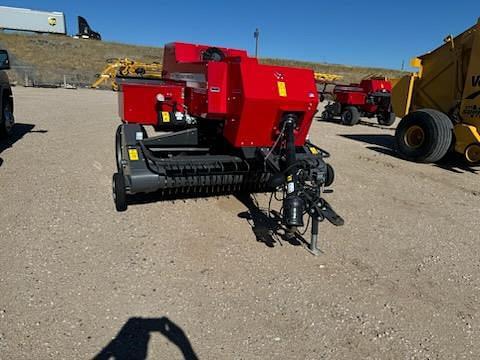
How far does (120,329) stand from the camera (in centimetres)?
265

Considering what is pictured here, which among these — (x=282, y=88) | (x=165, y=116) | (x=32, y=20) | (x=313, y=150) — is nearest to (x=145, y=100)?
(x=165, y=116)

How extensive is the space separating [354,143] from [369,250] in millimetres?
7216

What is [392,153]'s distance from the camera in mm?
9562

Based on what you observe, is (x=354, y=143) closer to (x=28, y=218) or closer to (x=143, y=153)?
(x=143, y=153)

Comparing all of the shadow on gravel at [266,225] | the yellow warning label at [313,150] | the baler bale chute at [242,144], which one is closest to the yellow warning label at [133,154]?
the baler bale chute at [242,144]

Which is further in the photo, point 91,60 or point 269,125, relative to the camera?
point 91,60

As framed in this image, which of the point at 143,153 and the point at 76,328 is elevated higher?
the point at 143,153

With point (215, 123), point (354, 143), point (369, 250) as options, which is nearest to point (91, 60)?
point (354, 143)

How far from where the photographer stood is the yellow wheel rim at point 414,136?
8.58 meters

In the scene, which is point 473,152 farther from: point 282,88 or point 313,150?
point 282,88

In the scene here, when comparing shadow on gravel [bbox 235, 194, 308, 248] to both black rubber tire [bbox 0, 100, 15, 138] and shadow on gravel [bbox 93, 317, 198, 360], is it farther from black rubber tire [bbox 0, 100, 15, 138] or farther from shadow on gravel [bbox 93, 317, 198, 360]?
black rubber tire [bbox 0, 100, 15, 138]

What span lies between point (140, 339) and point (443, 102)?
883 cm

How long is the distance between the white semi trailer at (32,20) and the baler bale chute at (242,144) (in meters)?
60.5

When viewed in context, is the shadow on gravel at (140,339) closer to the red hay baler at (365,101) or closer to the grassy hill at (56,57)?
the red hay baler at (365,101)
